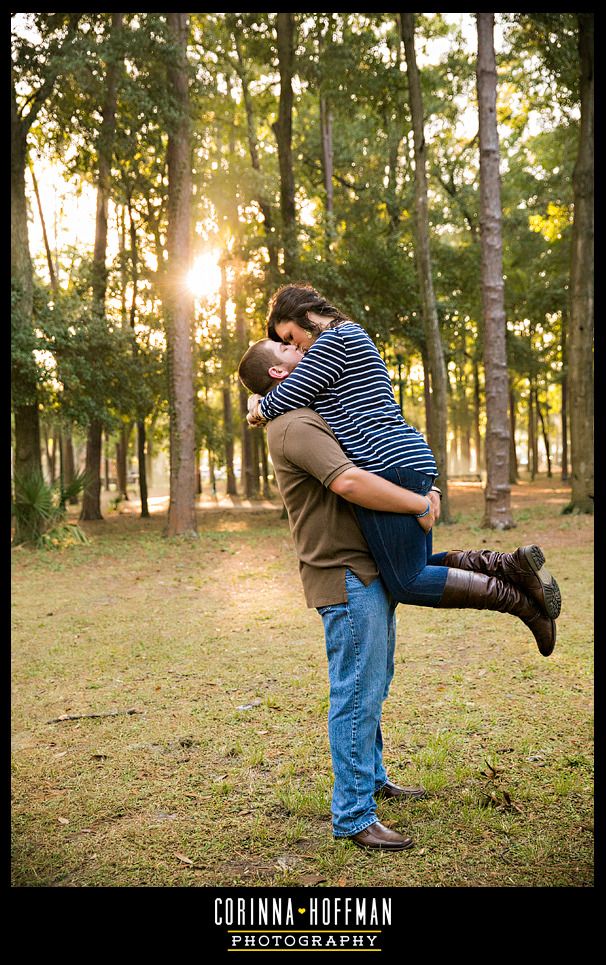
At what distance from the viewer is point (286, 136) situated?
19.8m

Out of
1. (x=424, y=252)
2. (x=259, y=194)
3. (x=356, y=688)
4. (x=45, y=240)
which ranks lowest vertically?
(x=356, y=688)

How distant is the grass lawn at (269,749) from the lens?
3.32 m

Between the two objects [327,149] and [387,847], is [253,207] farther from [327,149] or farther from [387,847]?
[387,847]

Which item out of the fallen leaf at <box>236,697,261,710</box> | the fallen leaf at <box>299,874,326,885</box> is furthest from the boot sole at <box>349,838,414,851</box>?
the fallen leaf at <box>236,697,261,710</box>

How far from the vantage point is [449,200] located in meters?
28.8

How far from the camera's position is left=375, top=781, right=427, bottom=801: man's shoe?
3881mm

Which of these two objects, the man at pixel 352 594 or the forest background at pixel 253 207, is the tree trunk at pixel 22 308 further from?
the man at pixel 352 594

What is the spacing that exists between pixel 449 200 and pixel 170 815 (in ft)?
92.6

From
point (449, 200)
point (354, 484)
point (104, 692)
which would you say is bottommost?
point (104, 692)

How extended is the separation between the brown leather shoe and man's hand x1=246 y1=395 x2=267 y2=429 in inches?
70.4

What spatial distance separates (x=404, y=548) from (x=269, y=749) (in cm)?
207

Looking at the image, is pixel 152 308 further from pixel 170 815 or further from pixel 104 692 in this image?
pixel 170 815

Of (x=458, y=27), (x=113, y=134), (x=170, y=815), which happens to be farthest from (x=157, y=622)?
(x=458, y=27)
